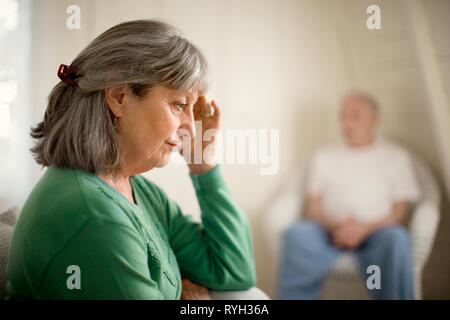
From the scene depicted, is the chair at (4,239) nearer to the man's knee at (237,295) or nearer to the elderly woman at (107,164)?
the elderly woman at (107,164)

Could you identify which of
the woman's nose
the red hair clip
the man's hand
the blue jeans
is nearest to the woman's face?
the woman's nose

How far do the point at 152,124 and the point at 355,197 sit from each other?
1294 millimetres

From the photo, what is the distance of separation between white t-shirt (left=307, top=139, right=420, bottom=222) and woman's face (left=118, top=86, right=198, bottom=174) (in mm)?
1103

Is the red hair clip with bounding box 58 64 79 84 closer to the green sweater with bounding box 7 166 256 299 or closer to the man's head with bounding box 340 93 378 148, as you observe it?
the green sweater with bounding box 7 166 256 299

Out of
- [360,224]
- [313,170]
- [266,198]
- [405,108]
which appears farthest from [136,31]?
[405,108]

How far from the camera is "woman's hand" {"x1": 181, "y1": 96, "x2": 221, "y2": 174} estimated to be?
99cm

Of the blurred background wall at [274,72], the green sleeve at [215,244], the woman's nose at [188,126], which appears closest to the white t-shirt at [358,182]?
the blurred background wall at [274,72]

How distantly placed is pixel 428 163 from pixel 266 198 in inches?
32.4

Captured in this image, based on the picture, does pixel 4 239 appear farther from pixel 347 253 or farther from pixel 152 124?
pixel 347 253

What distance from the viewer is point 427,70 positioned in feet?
5.12

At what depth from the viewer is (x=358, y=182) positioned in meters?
1.81
